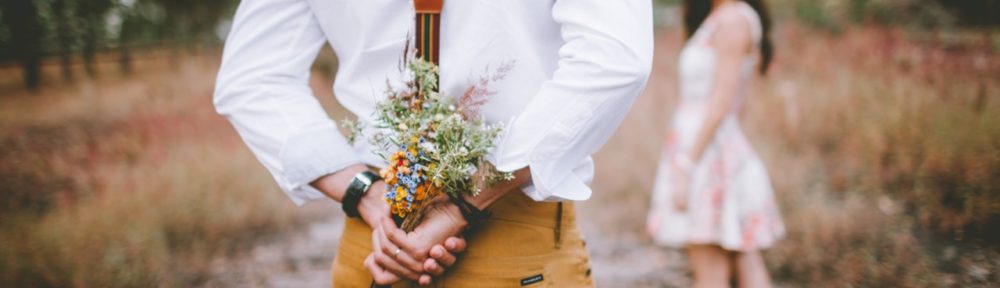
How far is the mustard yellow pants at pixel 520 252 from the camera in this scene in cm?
145

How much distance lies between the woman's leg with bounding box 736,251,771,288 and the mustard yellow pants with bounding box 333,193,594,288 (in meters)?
2.05

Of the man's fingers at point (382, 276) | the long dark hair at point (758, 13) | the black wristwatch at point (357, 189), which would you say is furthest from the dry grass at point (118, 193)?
the long dark hair at point (758, 13)

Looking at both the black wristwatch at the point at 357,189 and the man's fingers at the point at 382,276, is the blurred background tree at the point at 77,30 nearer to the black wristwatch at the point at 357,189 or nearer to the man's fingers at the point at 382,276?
the black wristwatch at the point at 357,189

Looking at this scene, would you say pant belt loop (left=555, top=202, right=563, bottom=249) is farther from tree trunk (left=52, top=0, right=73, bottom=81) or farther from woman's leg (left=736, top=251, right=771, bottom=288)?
tree trunk (left=52, top=0, right=73, bottom=81)

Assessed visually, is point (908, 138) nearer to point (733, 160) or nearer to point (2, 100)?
point (733, 160)

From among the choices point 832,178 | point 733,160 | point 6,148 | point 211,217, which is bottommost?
point 211,217

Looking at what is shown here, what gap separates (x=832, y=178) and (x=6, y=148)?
20.7 ft

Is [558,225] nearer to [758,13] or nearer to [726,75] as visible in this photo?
[726,75]

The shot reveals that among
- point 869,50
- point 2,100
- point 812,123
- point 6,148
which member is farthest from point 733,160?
point 2,100

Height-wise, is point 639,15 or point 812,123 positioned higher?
point 639,15

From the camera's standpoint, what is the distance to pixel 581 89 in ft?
4.14

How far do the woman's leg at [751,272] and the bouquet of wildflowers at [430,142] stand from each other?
93.9 inches

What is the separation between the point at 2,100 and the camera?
17.1ft

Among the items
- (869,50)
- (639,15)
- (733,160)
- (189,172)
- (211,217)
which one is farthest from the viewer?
(869,50)
